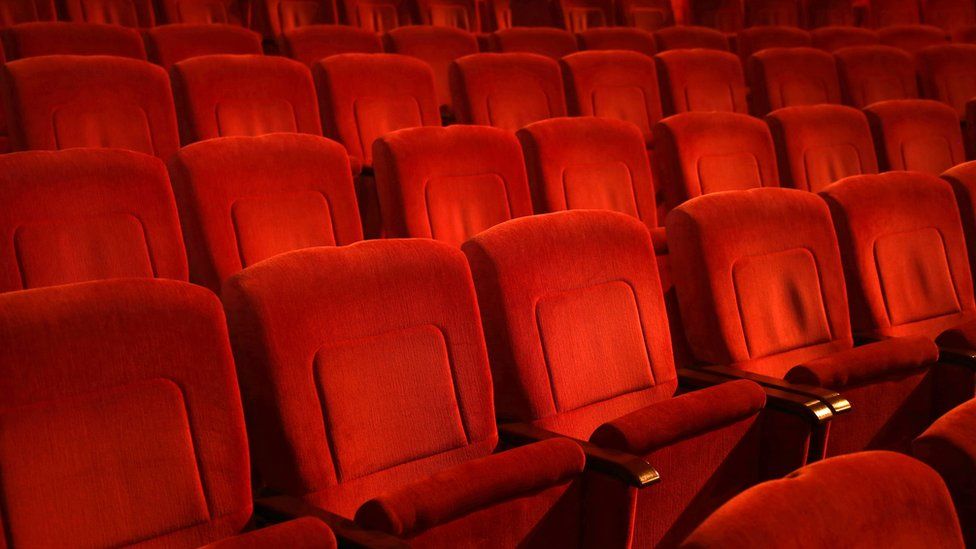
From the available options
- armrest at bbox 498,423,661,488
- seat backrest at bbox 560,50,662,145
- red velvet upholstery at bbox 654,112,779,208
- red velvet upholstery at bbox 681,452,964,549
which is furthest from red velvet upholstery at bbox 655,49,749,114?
red velvet upholstery at bbox 681,452,964,549

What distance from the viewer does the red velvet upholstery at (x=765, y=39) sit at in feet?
2.95

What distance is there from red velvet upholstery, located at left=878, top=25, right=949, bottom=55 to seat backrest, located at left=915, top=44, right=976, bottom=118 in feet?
0.43

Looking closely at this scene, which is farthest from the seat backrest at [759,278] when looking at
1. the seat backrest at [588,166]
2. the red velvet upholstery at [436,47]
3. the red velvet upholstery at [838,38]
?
the red velvet upholstery at [838,38]

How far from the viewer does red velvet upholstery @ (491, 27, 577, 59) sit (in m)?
Answer: 0.76

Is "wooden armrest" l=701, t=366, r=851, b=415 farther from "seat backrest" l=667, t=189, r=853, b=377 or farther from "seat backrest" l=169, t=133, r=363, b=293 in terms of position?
"seat backrest" l=169, t=133, r=363, b=293

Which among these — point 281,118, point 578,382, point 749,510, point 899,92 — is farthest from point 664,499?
point 899,92

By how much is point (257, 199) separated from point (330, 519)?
0.18 m

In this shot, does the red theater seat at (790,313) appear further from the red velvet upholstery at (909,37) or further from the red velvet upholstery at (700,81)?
the red velvet upholstery at (909,37)

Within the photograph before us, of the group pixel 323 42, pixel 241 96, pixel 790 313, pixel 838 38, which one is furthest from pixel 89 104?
pixel 838 38

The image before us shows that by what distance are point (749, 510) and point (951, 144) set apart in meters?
0.60

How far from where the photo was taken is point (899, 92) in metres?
0.81

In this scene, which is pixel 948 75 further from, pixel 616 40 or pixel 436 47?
pixel 436 47

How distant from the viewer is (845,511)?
17 cm

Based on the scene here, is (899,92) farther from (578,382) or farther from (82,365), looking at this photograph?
(82,365)
